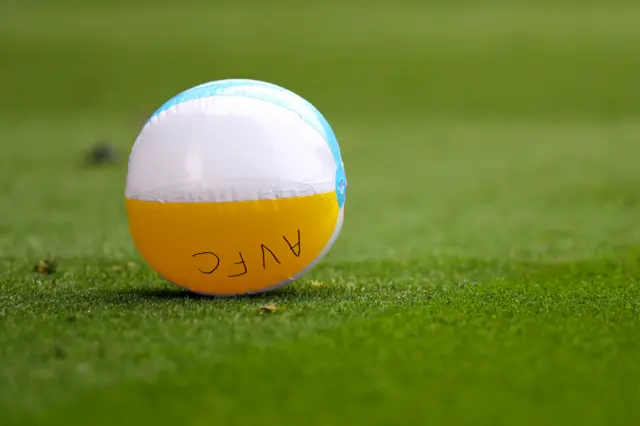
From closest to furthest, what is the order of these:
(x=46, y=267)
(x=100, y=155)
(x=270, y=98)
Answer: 1. (x=270, y=98)
2. (x=46, y=267)
3. (x=100, y=155)

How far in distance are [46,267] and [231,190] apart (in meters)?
2.14

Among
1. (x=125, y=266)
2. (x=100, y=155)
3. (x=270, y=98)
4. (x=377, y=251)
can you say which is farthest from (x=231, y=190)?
(x=100, y=155)

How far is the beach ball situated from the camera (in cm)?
488

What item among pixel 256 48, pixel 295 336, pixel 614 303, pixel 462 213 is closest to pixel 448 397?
pixel 295 336

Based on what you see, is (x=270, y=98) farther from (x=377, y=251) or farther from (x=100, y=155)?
(x=100, y=155)

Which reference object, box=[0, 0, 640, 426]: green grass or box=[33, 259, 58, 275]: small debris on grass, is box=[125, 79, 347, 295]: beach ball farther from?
box=[33, 259, 58, 275]: small debris on grass

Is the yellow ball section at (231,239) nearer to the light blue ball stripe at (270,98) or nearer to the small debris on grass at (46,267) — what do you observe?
the light blue ball stripe at (270,98)

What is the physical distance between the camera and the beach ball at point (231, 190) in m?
4.88

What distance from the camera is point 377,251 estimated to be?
732 centimetres

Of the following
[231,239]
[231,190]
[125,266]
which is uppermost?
[231,190]

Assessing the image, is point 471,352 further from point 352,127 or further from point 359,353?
point 352,127

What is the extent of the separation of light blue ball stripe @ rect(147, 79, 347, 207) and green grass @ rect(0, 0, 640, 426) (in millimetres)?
858

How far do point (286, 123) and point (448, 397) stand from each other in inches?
81.7

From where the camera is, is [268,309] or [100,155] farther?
[100,155]
